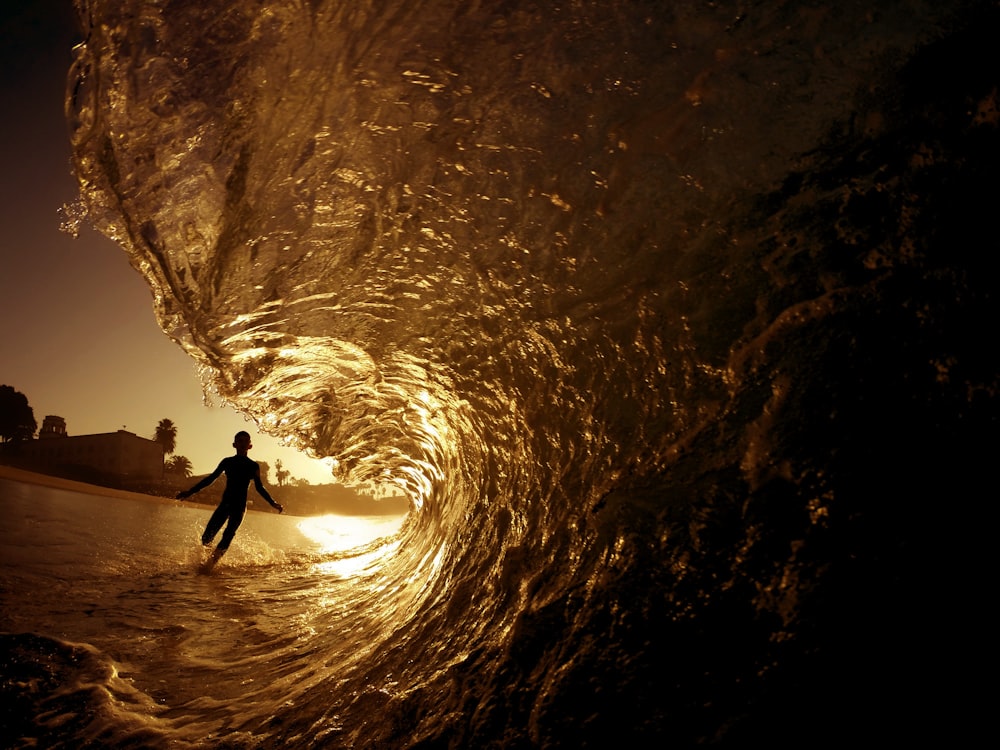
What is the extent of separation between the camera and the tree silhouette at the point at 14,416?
5366cm

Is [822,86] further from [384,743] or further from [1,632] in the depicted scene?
[1,632]

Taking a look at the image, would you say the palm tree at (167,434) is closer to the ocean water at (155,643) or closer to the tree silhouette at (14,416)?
the tree silhouette at (14,416)

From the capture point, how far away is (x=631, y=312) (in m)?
2.35

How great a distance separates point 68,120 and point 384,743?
416 cm

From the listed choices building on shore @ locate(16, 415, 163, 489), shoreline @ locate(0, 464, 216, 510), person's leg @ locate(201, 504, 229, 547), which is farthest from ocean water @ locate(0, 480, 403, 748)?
building on shore @ locate(16, 415, 163, 489)

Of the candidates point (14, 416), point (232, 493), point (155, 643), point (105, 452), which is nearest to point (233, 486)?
point (232, 493)

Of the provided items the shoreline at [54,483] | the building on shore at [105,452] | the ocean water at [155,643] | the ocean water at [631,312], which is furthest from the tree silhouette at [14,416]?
the ocean water at [631,312]

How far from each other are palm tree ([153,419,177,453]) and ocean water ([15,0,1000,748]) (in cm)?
7266

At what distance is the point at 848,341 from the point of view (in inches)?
61.9

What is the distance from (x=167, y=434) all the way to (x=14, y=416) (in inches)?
588

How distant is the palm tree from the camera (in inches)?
2598

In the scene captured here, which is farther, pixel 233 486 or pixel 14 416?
pixel 14 416

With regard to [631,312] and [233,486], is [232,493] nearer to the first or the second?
[233,486]

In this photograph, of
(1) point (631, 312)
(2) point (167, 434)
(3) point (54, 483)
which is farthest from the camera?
(2) point (167, 434)
